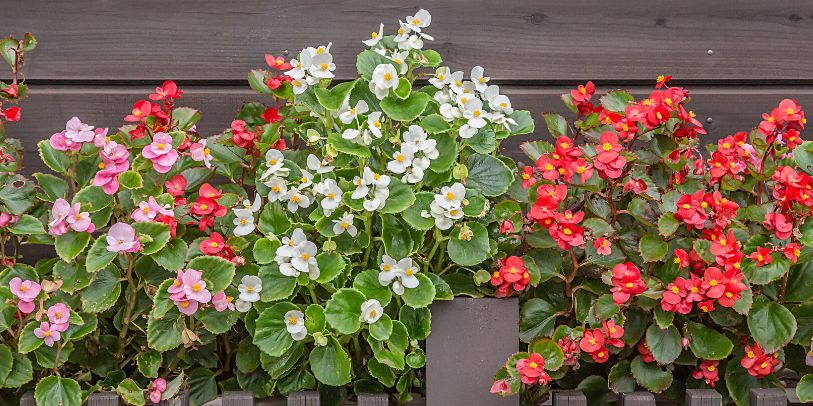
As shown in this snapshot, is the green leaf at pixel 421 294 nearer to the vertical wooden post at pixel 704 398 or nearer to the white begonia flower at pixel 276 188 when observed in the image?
the white begonia flower at pixel 276 188

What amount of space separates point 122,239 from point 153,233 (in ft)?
0.13

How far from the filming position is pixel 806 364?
1.13 meters

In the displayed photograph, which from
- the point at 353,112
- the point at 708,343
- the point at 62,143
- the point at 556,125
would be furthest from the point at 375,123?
the point at 708,343

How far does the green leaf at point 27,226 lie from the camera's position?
1.08 meters

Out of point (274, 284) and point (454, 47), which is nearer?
point (274, 284)

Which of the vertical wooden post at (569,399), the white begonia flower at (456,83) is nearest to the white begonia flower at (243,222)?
the white begonia flower at (456,83)

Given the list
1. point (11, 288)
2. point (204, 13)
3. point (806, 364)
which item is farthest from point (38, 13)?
point (806, 364)

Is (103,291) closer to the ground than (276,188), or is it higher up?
closer to the ground

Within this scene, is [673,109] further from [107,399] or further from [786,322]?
[107,399]

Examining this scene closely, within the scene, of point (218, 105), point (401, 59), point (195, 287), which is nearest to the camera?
point (195, 287)

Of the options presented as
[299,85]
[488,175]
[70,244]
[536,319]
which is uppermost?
[299,85]

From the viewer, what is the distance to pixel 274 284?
1049 mm

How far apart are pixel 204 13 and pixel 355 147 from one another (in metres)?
0.55

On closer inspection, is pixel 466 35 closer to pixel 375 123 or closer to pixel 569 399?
pixel 375 123
